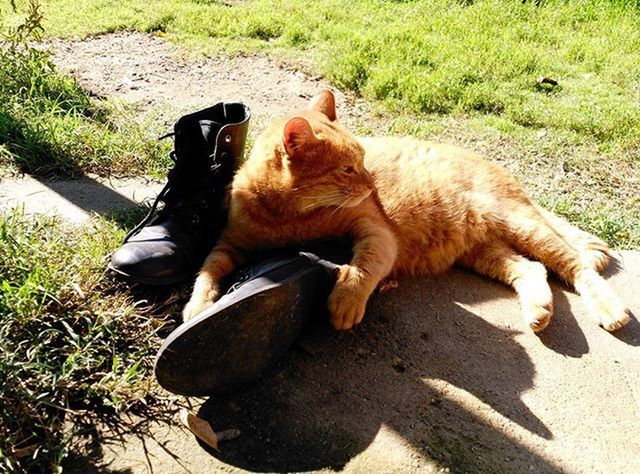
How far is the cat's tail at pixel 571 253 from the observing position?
2.81 m

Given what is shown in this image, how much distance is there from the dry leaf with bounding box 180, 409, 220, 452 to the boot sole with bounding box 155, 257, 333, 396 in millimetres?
93

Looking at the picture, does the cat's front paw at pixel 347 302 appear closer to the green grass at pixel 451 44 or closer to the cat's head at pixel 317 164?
the cat's head at pixel 317 164

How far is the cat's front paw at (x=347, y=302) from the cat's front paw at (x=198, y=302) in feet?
1.68

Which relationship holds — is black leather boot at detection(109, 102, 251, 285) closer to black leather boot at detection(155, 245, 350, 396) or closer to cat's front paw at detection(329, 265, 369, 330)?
black leather boot at detection(155, 245, 350, 396)

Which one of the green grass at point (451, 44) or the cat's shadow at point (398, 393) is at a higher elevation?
the green grass at point (451, 44)

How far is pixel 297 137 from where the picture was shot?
261 cm

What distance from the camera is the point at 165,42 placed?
6.29 meters

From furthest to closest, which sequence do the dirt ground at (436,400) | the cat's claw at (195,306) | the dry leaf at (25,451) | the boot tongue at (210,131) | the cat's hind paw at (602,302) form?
the boot tongue at (210,131) → the cat's hind paw at (602,302) → the cat's claw at (195,306) → the dirt ground at (436,400) → the dry leaf at (25,451)

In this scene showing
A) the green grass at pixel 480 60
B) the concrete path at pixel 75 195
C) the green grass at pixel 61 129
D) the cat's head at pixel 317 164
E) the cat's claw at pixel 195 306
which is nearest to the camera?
the cat's claw at pixel 195 306

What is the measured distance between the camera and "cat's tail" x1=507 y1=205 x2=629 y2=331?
2.81m

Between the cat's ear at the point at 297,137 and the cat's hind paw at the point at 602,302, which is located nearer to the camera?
the cat's ear at the point at 297,137

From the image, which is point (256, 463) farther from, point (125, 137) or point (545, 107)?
point (545, 107)

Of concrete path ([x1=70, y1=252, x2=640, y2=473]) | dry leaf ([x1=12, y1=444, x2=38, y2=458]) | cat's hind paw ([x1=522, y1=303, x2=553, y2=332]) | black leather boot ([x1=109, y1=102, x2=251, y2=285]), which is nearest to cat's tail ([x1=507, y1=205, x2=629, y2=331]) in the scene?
concrete path ([x1=70, y1=252, x2=640, y2=473])

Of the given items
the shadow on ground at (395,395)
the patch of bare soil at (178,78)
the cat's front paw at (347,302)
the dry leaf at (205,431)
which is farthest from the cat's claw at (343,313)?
the patch of bare soil at (178,78)
